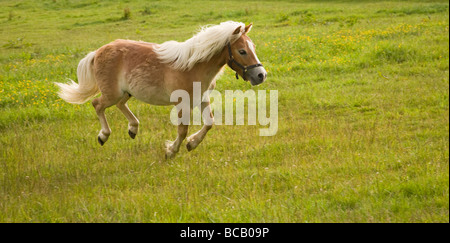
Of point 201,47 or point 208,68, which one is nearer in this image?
point 201,47

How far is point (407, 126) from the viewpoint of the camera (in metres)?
7.61

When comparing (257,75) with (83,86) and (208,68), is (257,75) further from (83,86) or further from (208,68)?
(83,86)

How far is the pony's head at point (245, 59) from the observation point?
20.4ft

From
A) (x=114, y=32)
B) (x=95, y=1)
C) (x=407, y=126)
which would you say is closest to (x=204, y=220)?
(x=407, y=126)

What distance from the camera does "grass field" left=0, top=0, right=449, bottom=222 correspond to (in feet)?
15.7

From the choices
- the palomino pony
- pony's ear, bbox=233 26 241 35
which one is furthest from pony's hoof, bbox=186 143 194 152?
pony's ear, bbox=233 26 241 35

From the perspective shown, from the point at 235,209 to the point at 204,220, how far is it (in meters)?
0.34

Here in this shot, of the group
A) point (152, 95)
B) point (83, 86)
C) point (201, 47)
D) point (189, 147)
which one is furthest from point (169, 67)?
point (83, 86)

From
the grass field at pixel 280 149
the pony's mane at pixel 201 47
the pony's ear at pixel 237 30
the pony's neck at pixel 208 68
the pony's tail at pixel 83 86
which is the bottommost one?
the grass field at pixel 280 149

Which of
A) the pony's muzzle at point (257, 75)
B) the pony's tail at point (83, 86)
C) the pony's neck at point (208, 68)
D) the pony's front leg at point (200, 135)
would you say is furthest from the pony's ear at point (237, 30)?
the pony's tail at point (83, 86)

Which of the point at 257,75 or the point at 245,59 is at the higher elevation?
the point at 245,59

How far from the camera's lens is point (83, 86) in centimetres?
794

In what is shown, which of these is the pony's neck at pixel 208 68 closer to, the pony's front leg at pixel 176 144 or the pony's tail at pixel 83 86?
the pony's front leg at pixel 176 144

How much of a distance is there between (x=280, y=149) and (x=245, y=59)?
4.59ft
